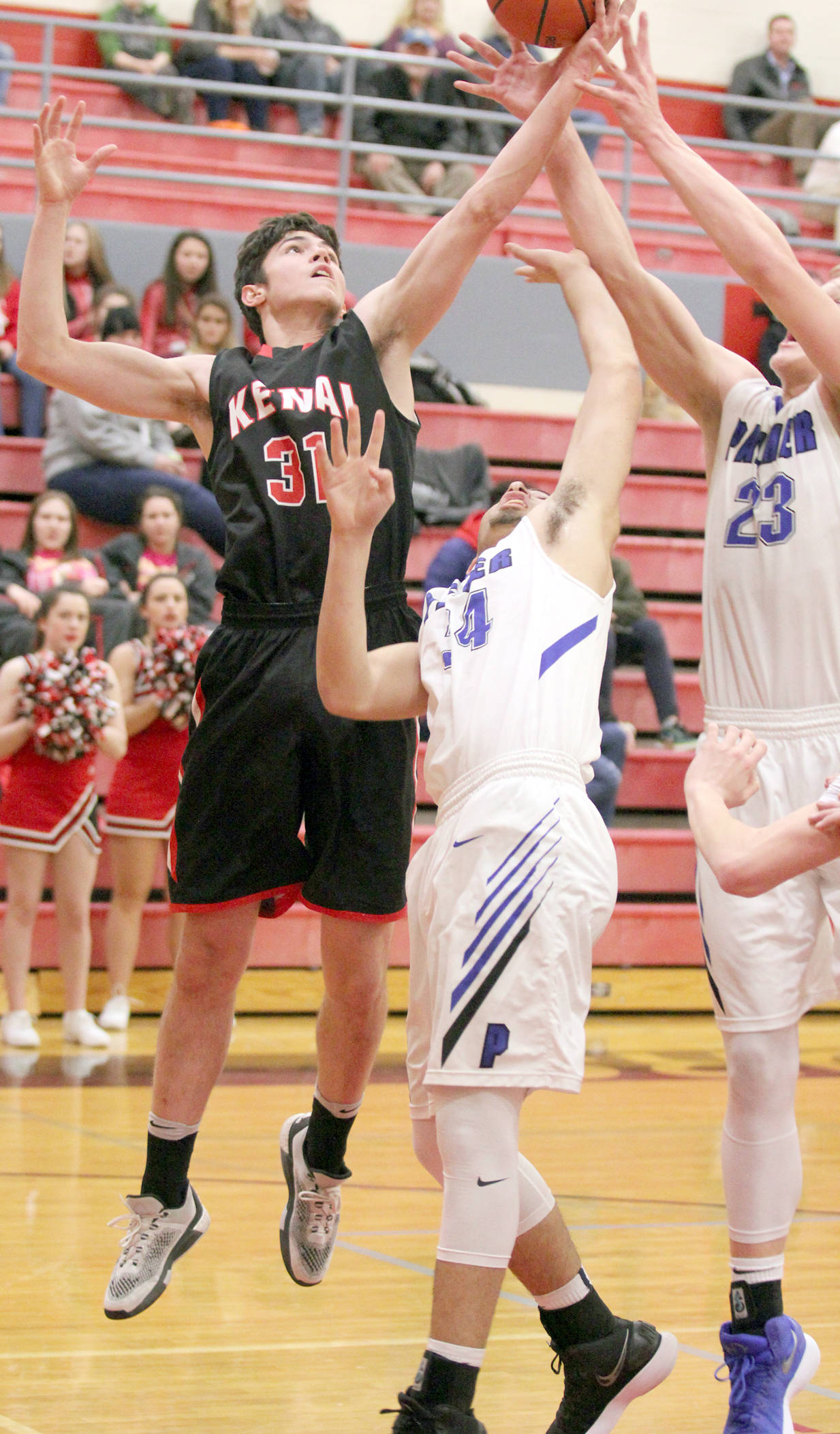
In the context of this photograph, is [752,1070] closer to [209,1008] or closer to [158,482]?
[209,1008]

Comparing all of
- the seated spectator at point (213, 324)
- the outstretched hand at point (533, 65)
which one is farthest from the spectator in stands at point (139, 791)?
the outstretched hand at point (533, 65)

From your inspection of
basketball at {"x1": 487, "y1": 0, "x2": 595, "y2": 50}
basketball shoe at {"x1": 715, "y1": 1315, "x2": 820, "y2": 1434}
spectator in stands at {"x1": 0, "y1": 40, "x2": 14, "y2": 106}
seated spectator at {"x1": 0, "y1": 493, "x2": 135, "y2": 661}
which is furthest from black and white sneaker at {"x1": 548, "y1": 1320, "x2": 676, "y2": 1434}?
spectator in stands at {"x1": 0, "y1": 40, "x2": 14, "y2": 106}

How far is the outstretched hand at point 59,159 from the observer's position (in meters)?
3.63

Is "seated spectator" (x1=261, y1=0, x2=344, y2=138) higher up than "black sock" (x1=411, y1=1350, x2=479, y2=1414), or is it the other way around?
"seated spectator" (x1=261, y1=0, x2=344, y2=138)

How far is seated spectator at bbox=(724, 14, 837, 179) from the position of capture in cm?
1370

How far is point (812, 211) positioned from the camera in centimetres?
1363

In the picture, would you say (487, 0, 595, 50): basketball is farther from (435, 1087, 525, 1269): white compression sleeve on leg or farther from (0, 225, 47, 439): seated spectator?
(0, 225, 47, 439): seated spectator

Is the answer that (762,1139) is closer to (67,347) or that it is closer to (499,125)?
(67,347)

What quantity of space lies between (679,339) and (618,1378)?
6.97ft

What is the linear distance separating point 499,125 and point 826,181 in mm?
2777

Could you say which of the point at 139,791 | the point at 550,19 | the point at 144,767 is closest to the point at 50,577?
the point at 144,767

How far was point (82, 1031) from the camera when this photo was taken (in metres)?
7.39

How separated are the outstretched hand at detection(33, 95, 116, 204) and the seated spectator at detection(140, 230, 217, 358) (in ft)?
20.8

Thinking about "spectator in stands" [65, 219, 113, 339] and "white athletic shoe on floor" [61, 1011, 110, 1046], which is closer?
"white athletic shoe on floor" [61, 1011, 110, 1046]
